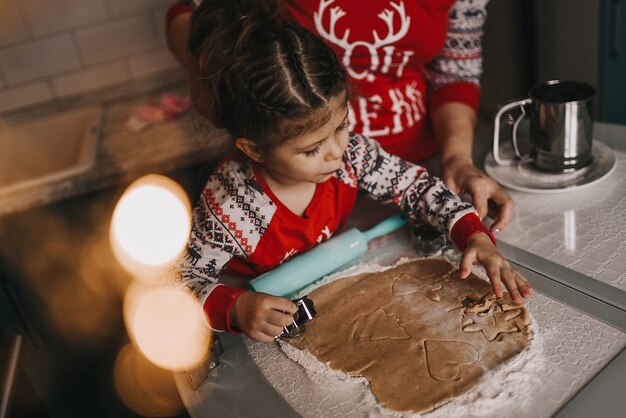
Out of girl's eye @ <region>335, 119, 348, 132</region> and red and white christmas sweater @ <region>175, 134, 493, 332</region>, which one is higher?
girl's eye @ <region>335, 119, 348, 132</region>

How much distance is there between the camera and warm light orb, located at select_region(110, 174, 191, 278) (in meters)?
1.39

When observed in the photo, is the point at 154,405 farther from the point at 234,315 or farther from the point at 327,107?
the point at 327,107

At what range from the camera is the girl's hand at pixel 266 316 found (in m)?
0.73

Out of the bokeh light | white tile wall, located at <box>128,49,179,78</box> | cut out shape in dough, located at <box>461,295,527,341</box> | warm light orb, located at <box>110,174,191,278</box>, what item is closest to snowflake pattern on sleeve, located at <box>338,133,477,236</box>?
cut out shape in dough, located at <box>461,295,527,341</box>

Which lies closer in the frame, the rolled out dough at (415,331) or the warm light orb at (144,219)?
the rolled out dough at (415,331)

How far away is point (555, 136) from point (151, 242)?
3.29 ft

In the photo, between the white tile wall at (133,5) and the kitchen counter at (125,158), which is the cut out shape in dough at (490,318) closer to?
the kitchen counter at (125,158)

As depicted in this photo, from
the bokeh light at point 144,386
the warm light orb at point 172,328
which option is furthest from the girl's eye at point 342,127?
the bokeh light at point 144,386

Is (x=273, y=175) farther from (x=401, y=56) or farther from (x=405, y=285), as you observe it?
(x=401, y=56)

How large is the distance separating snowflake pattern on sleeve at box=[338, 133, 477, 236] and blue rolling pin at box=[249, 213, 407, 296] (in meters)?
0.11

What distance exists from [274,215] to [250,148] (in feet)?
0.40

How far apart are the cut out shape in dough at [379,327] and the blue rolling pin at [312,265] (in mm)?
121

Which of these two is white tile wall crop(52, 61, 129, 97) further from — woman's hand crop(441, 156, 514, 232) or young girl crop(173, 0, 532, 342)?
woman's hand crop(441, 156, 514, 232)

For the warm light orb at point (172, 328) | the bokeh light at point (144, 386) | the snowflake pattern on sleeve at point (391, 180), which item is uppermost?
the snowflake pattern on sleeve at point (391, 180)
